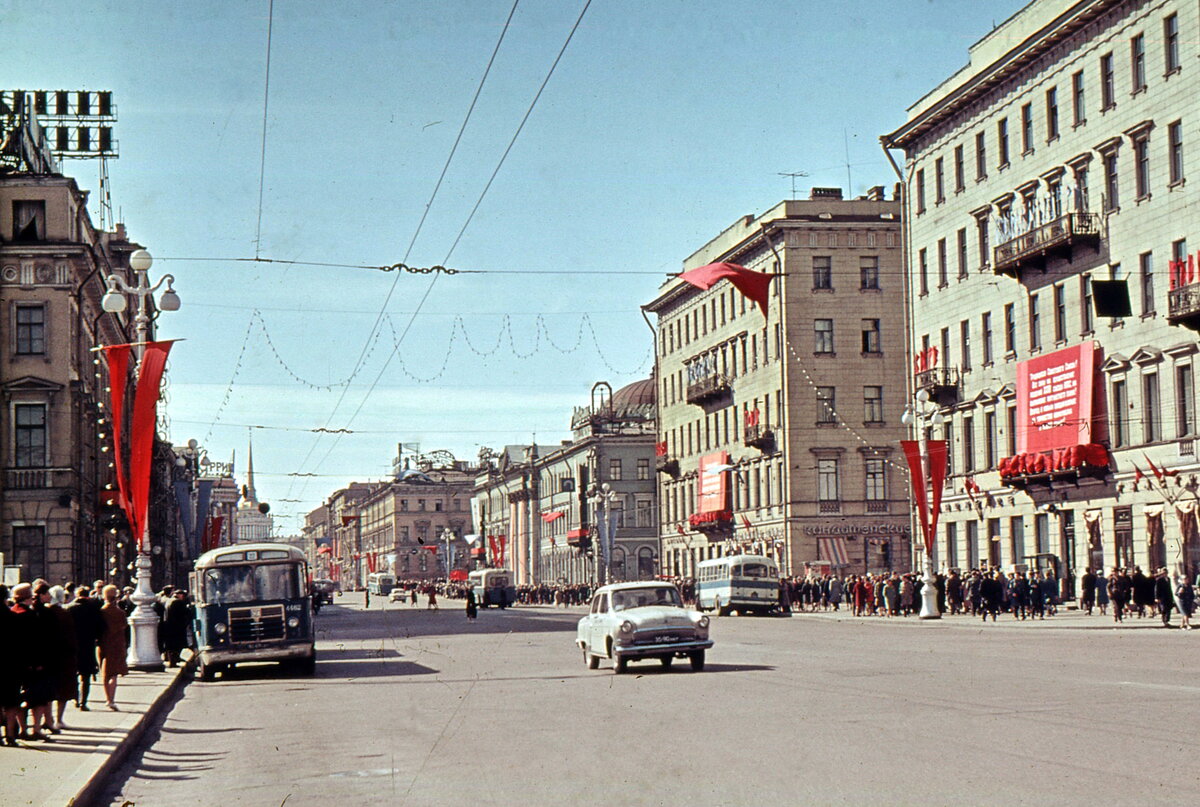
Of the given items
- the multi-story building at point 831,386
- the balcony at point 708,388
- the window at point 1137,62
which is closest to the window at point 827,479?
the multi-story building at point 831,386

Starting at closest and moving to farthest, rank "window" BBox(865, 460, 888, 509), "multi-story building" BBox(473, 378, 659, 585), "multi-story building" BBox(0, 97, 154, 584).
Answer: "multi-story building" BBox(0, 97, 154, 584) < "window" BBox(865, 460, 888, 509) < "multi-story building" BBox(473, 378, 659, 585)

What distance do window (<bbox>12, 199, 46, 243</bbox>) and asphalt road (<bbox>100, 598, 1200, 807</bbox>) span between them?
3208 centimetres

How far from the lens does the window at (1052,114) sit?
5441 cm

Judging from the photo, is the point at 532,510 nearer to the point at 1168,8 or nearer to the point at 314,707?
the point at 1168,8

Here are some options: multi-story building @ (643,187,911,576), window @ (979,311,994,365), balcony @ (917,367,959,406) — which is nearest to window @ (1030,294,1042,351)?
window @ (979,311,994,365)

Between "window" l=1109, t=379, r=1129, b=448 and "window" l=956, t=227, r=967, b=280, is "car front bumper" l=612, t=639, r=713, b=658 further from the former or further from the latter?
"window" l=956, t=227, r=967, b=280

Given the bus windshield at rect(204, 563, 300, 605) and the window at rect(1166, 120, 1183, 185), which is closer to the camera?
the bus windshield at rect(204, 563, 300, 605)

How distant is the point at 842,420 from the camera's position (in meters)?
81.5

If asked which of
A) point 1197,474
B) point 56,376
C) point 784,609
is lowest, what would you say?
point 784,609

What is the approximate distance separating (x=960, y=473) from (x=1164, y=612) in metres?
22.3

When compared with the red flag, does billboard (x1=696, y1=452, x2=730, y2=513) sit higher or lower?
lower

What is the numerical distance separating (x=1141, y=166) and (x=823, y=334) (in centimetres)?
3327

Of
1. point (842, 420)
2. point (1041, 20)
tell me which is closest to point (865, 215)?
point (842, 420)

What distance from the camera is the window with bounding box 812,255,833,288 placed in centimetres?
8150
